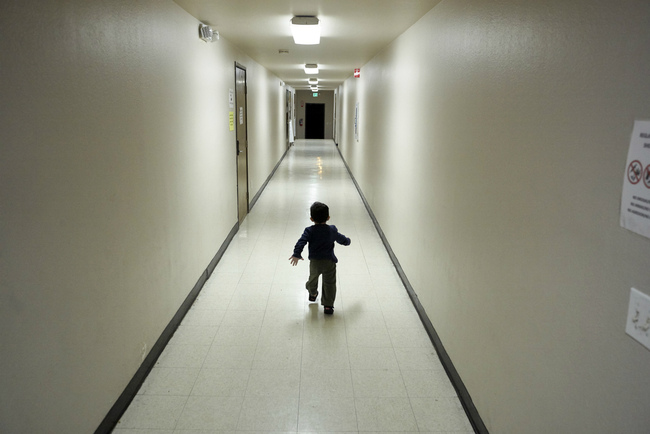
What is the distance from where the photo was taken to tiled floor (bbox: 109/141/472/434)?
2.65 meters

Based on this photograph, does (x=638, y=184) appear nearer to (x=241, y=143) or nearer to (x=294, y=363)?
(x=294, y=363)

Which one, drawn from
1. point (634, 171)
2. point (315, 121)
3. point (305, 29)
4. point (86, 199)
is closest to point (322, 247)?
point (86, 199)

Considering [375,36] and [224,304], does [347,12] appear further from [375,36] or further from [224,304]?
[224,304]

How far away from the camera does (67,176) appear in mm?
2031

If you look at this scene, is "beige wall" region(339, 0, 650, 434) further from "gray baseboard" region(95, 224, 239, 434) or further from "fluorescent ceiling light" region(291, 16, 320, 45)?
"gray baseboard" region(95, 224, 239, 434)

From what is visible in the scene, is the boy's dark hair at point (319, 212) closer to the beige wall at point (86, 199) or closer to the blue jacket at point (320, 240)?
the blue jacket at point (320, 240)

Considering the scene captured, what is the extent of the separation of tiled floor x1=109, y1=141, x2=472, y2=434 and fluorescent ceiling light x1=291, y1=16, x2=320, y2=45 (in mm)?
2464

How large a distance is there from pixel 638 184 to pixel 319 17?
142 inches

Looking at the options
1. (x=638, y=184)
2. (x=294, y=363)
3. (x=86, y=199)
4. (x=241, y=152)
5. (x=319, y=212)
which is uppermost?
(x=638, y=184)

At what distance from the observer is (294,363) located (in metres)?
3.24

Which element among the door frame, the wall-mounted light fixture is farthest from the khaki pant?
the door frame

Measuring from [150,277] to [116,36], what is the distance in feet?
4.96

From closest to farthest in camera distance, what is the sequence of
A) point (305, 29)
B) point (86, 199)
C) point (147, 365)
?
1. point (86, 199)
2. point (147, 365)
3. point (305, 29)

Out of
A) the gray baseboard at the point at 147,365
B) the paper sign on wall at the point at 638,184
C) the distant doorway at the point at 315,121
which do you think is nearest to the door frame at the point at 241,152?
the gray baseboard at the point at 147,365
